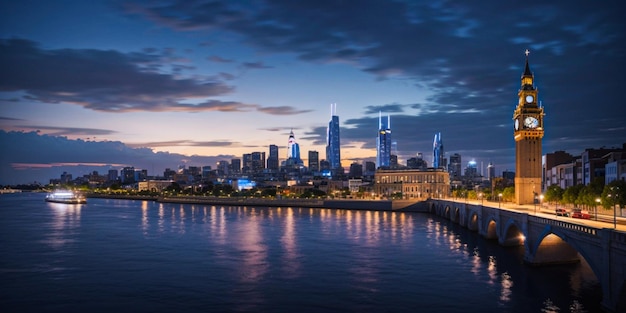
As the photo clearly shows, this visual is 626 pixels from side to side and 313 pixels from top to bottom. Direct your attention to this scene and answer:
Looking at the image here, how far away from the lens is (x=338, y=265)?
59.7 metres

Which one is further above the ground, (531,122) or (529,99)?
(529,99)

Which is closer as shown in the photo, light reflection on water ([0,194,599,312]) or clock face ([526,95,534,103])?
light reflection on water ([0,194,599,312])

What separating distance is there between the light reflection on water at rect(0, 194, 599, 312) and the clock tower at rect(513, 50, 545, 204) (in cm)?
2566

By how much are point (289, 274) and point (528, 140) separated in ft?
218

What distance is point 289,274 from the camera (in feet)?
179

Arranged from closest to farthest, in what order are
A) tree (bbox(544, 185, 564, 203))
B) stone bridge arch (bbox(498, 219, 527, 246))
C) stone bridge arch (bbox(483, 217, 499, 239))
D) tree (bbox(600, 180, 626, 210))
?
tree (bbox(600, 180, 626, 210)), stone bridge arch (bbox(498, 219, 527, 246)), stone bridge arch (bbox(483, 217, 499, 239)), tree (bbox(544, 185, 564, 203))

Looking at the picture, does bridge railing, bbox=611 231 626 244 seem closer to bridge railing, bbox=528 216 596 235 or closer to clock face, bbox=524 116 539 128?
bridge railing, bbox=528 216 596 235

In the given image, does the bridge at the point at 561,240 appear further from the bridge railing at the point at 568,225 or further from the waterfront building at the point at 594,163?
the waterfront building at the point at 594,163

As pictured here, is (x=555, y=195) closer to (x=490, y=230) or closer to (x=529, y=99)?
(x=529, y=99)

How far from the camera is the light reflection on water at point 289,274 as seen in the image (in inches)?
1689

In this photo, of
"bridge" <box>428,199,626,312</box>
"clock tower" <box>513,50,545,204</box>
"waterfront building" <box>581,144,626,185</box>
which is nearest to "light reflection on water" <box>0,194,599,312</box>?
"bridge" <box>428,199,626,312</box>

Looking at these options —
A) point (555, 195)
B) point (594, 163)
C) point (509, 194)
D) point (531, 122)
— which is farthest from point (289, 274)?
point (509, 194)

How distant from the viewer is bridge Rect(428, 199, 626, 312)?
34.4 metres

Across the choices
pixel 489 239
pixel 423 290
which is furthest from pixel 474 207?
pixel 423 290
